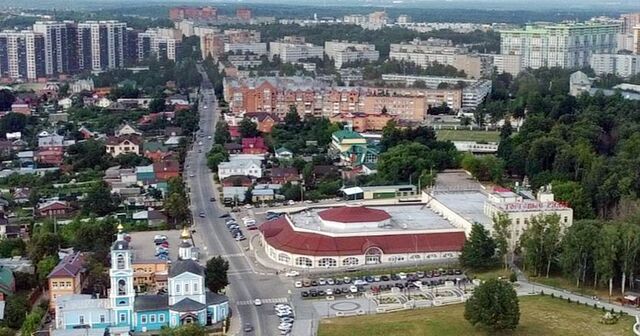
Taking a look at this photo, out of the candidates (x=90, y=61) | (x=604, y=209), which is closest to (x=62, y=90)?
(x=90, y=61)

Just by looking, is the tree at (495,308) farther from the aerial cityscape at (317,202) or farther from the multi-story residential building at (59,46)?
the multi-story residential building at (59,46)

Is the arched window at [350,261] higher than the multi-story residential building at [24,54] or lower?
lower

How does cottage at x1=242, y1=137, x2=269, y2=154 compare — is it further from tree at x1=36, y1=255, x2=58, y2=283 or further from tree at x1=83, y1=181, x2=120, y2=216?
tree at x1=36, y1=255, x2=58, y2=283

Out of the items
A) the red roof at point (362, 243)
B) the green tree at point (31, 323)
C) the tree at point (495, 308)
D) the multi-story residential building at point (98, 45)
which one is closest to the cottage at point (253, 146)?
the red roof at point (362, 243)

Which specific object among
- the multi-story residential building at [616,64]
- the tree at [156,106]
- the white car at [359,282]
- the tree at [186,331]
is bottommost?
the white car at [359,282]

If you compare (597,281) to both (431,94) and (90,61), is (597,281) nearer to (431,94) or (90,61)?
(431,94)

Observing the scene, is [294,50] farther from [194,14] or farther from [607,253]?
[607,253]

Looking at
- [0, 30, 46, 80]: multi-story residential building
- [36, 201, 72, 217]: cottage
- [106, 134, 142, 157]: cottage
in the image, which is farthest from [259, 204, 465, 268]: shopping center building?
[0, 30, 46, 80]: multi-story residential building
